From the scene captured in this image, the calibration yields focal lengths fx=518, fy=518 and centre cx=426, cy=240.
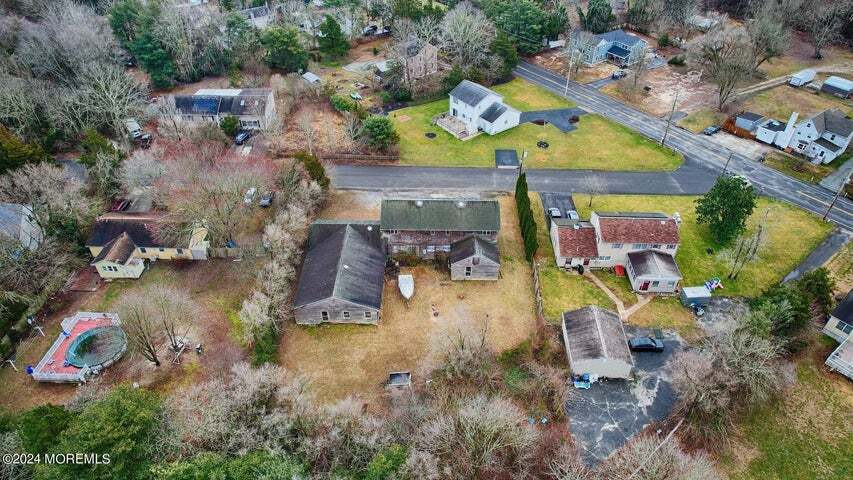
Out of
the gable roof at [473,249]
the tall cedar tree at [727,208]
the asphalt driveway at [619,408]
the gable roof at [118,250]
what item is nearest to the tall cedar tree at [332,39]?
the gable roof at [118,250]

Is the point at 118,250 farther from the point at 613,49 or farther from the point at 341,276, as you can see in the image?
the point at 613,49

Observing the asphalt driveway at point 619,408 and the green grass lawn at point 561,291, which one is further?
the green grass lawn at point 561,291

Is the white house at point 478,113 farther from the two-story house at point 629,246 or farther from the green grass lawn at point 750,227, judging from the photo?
the two-story house at point 629,246

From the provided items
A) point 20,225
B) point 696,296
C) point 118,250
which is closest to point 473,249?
point 696,296

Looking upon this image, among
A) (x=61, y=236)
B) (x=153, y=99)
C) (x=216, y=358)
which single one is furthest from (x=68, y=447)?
(x=153, y=99)

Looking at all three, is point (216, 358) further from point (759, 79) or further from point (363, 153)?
point (759, 79)

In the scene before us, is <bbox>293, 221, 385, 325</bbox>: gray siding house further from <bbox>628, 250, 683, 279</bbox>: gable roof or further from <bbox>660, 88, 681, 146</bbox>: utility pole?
<bbox>660, 88, 681, 146</bbox>: utility pole
